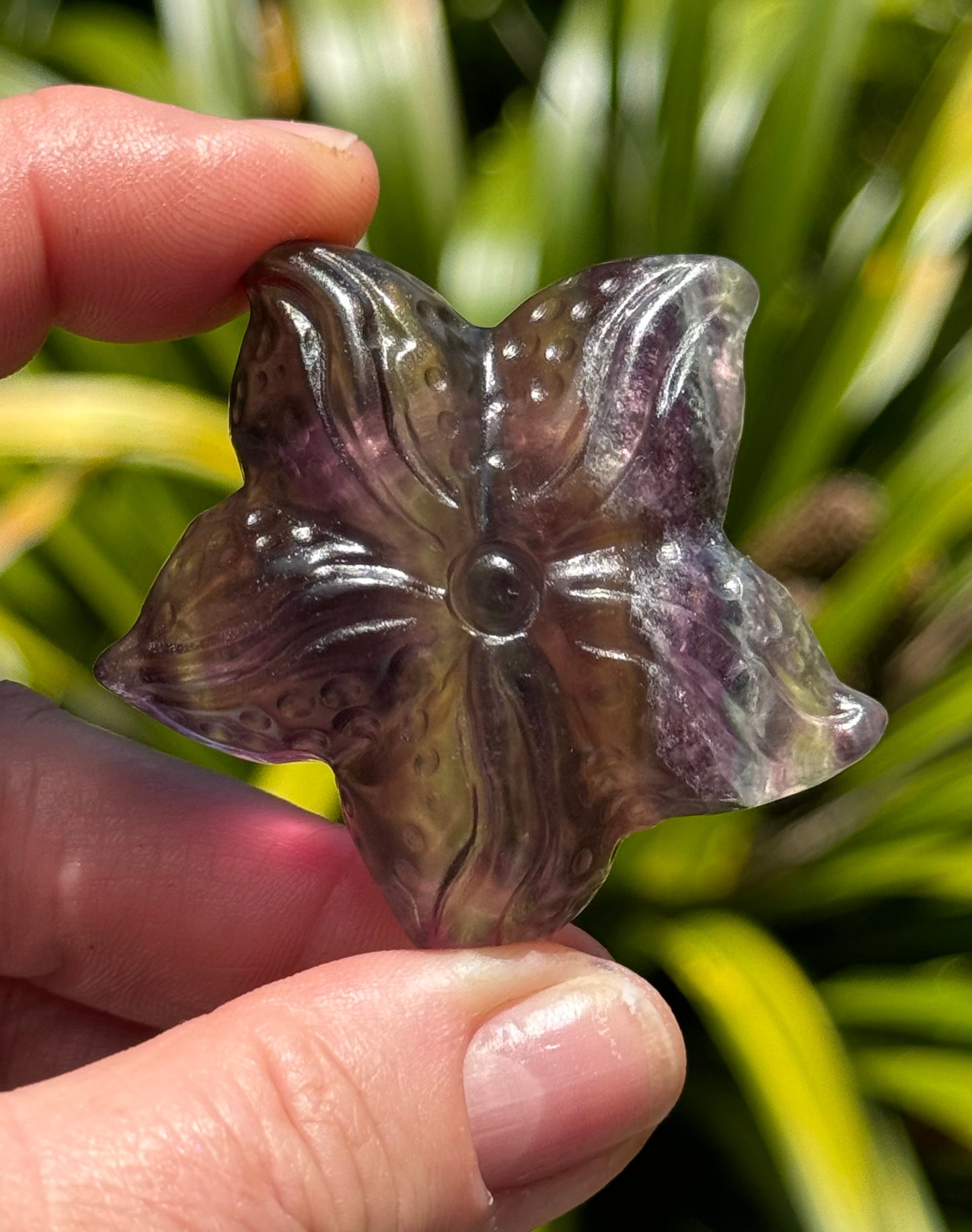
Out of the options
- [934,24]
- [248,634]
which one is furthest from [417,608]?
[934,24]

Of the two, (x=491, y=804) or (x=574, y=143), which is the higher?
(x=574, y=143)

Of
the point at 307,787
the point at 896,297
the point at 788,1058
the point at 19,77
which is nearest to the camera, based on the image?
the point at 788,1058

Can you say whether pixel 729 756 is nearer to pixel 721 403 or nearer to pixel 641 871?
pixel 721 403

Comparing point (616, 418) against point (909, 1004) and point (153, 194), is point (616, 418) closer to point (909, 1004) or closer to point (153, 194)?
point (153, 194)

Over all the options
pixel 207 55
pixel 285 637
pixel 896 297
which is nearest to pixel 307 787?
pixel 285 637

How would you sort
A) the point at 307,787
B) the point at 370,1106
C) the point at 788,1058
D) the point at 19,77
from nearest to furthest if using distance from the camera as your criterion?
the point at 370,1106, the point at 788,1058, the point at 307,787, the point at 19,77

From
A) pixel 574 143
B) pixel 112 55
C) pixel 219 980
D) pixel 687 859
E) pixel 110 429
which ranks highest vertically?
pixel 574 143

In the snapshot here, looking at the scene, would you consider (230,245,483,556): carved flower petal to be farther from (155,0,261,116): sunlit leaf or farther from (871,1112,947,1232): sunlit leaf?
(155,0,261,116): sunlit leaf

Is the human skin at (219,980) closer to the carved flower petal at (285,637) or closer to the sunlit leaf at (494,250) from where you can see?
the carved flower petal at (285,637)
